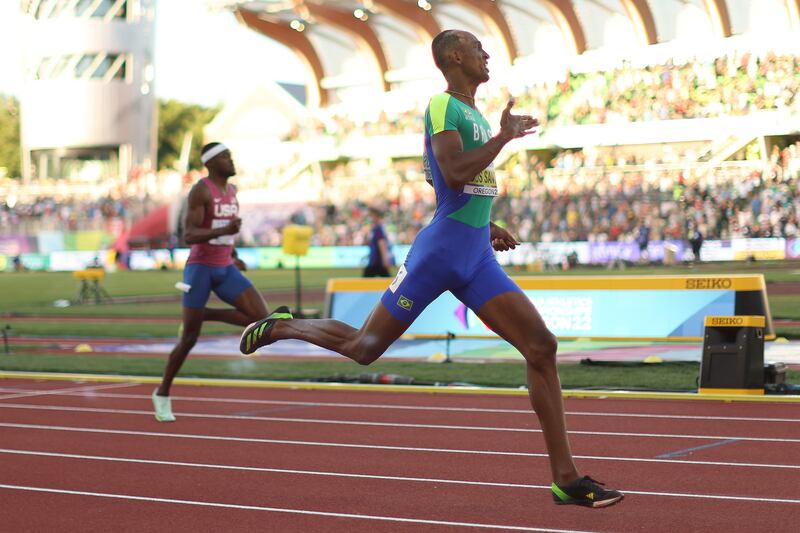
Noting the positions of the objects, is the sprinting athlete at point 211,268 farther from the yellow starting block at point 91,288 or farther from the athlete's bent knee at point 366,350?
the yellow starting block at point 91,288

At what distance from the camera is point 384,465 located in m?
7.72

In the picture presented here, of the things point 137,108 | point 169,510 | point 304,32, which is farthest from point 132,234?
point 169,510

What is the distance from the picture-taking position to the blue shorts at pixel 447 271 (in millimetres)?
5938

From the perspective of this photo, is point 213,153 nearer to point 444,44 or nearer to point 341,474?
point 341,474

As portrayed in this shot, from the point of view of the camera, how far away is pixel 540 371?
593cm

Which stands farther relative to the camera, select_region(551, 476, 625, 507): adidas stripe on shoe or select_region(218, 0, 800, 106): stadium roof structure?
select_region(218, 0, 800, 106): stadium roof structure

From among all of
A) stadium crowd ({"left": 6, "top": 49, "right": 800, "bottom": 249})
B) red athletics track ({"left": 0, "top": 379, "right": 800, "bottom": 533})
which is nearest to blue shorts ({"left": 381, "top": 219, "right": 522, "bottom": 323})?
red athletics track ({"left": 0, "top": 379, "right": 800, "bottom": 533})

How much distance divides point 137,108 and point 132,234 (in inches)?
1374

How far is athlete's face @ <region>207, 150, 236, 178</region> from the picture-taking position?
9.85m

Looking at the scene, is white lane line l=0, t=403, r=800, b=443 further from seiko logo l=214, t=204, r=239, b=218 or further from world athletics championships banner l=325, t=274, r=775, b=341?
world athletics championships banner l=325, t=274, r=775, b=341

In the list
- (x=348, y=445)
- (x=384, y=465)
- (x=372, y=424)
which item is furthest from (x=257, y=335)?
(x=372, y=424)

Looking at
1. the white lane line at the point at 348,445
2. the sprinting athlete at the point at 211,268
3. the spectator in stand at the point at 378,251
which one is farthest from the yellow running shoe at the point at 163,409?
the spectator in stand at the point at 378,251

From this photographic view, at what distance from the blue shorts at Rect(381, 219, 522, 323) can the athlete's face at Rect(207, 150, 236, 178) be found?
4.09m

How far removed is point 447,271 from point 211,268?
4.26m
